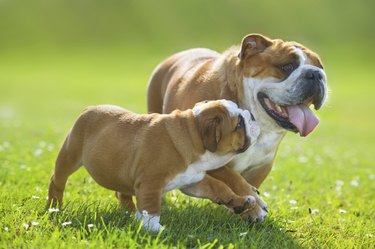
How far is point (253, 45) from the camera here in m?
5.75

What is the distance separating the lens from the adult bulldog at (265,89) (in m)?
5.61

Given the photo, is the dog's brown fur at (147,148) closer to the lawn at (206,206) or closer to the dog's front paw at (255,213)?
the dog's front paw at (255,213)

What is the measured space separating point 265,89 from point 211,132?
0.84 meters

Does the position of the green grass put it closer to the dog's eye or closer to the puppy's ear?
the puppy's ear

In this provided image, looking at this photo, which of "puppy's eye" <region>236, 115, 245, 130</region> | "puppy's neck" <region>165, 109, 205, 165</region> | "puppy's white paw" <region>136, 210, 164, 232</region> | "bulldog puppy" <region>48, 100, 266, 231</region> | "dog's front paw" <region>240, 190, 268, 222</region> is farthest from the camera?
"dog's front paw" <region>240, 190, 268, 222</region>

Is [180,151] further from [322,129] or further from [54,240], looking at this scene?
[322,129]

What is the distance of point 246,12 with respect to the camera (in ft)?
206

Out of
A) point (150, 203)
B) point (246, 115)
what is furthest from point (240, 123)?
point (150, 203)

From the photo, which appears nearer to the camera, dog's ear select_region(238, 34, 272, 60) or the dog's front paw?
the dog's front paw

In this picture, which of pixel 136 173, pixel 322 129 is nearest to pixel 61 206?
pixel 136 173

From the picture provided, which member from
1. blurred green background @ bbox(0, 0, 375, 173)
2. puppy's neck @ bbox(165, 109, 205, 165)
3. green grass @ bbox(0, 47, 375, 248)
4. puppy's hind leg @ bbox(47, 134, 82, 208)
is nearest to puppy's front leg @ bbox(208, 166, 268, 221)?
green grass @ bbox(0, 47, 375, 248)

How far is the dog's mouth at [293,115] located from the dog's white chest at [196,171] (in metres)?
0.64

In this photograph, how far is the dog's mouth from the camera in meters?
5.66

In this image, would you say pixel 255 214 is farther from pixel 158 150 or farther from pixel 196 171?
pixel 158 150
